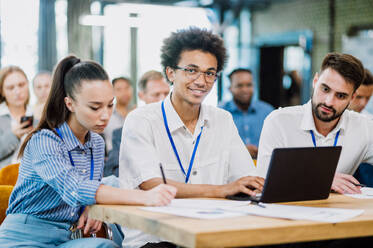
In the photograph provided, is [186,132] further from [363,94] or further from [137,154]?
[363,94]

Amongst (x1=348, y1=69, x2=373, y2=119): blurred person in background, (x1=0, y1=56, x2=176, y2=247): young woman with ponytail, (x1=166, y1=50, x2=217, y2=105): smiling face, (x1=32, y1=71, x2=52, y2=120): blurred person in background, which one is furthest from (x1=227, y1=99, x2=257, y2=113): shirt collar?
(x1=0, y1=56, x2=176, y2=247): young woman with ponytail

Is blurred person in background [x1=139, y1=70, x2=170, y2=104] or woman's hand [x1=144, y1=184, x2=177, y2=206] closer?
woman's hand [x1=144, y1=184, x2=177, y2=206]

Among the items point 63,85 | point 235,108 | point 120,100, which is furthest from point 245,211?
point 120,100

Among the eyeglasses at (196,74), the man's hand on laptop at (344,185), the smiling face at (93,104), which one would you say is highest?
the eyeglasses at (196,74)

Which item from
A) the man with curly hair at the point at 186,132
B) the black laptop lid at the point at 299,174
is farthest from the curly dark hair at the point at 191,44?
the black laptop lid at the point at 299,174

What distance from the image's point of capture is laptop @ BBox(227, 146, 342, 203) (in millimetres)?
1975

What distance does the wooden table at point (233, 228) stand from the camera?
1.53 meters

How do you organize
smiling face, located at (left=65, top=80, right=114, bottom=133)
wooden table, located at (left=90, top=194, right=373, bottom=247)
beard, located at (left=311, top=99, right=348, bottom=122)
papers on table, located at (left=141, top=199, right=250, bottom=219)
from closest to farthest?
1. wooden table, located at (left=90, top=194, right=373, bottom=247)
2. papers on table, located at (left=141, top=199, right=250, bottom=219)
3. smiling face, located at (left=65, top=80, right=114, bottom=133)
4. beard, located at (left=311, top=99, right=348, bottom=122)

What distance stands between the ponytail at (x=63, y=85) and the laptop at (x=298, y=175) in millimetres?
844

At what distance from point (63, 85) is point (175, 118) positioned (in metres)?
0.57

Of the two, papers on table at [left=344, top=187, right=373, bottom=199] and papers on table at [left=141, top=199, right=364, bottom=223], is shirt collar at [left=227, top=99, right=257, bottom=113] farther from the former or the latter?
papers on table at [left=141, top=199, right=364, bottom=223]

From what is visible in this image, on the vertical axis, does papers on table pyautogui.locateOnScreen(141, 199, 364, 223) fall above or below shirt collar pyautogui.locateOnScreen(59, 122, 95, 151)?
below

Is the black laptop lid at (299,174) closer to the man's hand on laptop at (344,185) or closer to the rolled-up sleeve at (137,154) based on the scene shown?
the man's hand on laptop at (344,185)

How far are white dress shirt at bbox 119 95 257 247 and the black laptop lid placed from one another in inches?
21.6
